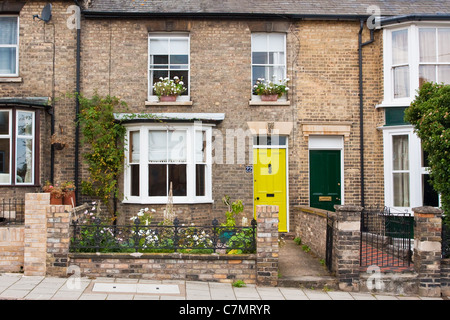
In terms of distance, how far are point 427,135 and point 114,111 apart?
26.0ft

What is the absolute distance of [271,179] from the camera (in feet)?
43.2

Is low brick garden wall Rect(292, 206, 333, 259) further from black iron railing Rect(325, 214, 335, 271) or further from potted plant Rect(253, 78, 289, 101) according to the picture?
potted plant Rect(253, 78, 289, 101)

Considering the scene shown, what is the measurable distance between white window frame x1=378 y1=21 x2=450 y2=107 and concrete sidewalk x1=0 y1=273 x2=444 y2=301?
5.99 metres

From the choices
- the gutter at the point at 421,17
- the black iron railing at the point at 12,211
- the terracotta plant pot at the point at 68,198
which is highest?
the gutter at the point at 421,17

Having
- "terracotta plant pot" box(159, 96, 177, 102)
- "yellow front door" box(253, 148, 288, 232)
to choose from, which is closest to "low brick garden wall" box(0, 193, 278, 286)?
"yellow front door" box(253, 148, 288, 232)

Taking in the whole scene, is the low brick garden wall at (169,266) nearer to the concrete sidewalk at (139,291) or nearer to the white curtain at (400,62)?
the concrete sidewalk at (139,291)

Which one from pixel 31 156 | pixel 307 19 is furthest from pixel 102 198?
pixel 307 19

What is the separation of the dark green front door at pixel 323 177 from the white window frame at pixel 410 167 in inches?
52.2

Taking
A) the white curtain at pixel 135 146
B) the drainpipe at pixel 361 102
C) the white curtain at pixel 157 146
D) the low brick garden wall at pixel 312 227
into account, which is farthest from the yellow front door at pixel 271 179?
the white curtain at pixel 135 146

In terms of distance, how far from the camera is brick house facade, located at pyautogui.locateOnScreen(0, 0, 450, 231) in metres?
12.7

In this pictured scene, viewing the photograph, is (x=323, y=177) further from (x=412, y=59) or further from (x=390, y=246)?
(x=412, y=59)

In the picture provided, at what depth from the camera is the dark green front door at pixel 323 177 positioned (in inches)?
524

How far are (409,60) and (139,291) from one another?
9.40 metres

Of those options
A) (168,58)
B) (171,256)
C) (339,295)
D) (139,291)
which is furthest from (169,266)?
(168,58)
